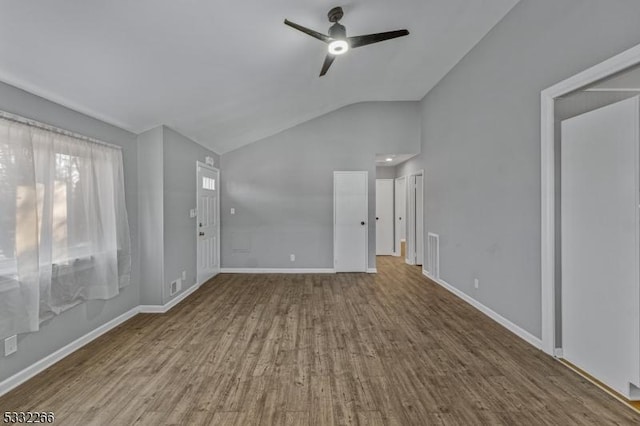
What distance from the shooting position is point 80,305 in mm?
2701

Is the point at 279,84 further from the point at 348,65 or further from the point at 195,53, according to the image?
the point at 195,53

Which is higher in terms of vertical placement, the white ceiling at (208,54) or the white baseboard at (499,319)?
the white ceiling at (208,54)

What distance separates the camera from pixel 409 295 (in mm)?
4148

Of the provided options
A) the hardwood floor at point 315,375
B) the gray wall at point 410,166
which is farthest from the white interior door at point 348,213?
the hardwood floor at point 315,375

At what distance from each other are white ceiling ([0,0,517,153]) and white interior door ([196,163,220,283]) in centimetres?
91

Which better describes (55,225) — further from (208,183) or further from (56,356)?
(208,183)

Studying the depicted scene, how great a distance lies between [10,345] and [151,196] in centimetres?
191

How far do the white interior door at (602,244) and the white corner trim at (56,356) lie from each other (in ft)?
14.5

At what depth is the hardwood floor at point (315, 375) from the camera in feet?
5.85

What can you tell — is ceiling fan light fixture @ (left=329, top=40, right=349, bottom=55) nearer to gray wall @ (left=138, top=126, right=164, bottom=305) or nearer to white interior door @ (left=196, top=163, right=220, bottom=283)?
gray wall @ (left=138, top=126, right=164, bottom=305)

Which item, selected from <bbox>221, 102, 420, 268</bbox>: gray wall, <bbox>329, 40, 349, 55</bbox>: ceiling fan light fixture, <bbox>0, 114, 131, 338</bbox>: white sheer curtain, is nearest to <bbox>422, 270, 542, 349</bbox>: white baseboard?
<bbox>221, 102, 420, 268</bbox>: gray wall

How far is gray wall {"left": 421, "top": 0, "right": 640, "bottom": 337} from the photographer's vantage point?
7.11 feet

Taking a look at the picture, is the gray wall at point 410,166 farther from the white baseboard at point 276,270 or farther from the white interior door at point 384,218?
the white baseboard at point 276,270

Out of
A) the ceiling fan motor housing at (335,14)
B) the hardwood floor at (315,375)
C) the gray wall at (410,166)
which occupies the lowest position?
the hardwood floor at (315,375)
